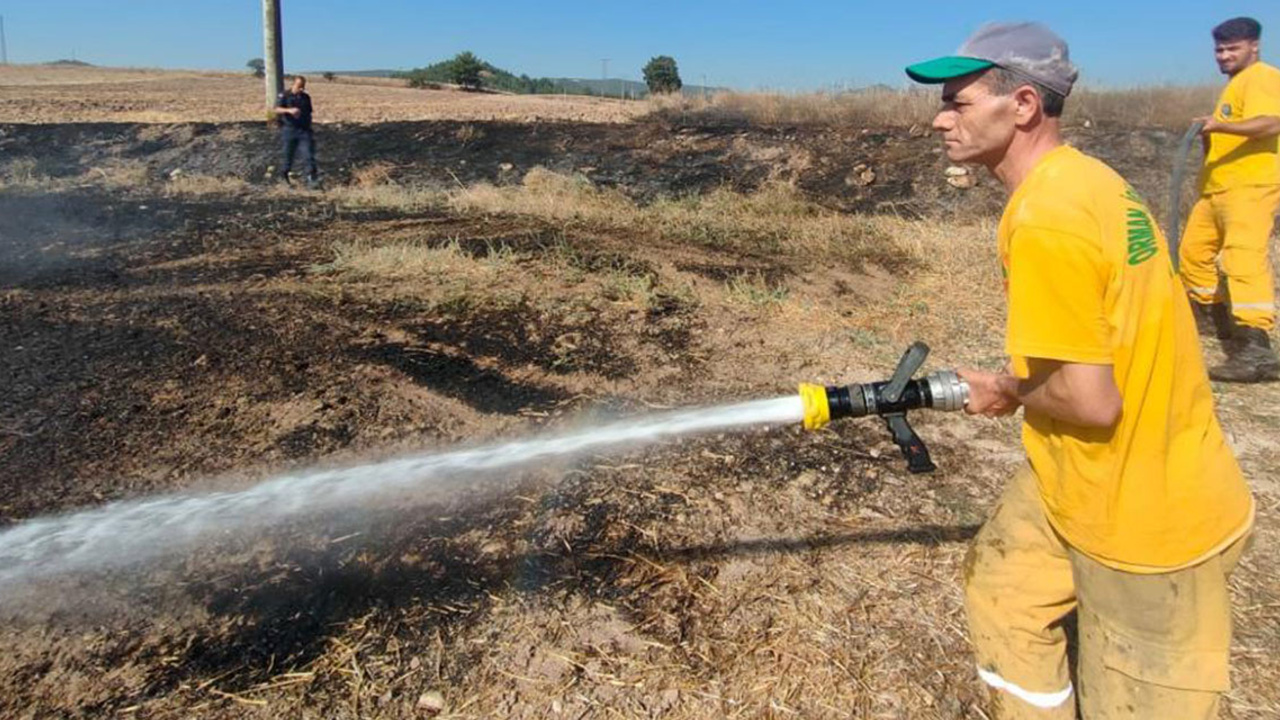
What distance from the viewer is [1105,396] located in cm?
145

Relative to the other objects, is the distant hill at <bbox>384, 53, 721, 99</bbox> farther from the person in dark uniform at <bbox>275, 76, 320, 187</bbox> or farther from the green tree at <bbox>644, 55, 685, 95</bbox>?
the person in dark uniform at <bbox>275, 76, 320, 187</bbox>

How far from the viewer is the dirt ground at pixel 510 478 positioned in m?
2.33

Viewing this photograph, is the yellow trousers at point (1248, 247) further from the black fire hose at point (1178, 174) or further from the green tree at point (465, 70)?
the green tree at point (465, 70)

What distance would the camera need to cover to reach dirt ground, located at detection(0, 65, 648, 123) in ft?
74.0

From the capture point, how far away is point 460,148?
13578 millimetres

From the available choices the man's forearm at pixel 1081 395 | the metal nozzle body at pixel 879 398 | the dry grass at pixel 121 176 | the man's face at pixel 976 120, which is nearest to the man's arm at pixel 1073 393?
the man's forearm at pixel 1081 395

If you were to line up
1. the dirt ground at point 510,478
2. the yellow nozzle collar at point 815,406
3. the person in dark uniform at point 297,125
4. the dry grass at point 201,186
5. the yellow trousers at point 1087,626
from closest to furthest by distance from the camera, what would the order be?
the yellow trousers at point 1087,626, the yellow nozzle collar at point 815,406, the dirt ground at point 510,478, the dry grass at point 201,186, the person in dark uniform at point 297,125

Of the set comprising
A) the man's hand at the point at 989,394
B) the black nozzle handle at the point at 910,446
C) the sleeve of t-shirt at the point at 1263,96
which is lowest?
the black nozzle handle at the point at 910,446

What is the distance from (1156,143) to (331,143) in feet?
42.9

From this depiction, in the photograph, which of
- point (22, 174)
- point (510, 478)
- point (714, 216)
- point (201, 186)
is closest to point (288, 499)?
point (510, 478)

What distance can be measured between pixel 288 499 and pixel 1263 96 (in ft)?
17.9

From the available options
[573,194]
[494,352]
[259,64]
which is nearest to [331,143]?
[573,194]

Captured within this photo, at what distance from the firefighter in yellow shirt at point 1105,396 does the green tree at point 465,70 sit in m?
58.4

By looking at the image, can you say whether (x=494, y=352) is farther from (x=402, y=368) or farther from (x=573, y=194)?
(x=573, y=194)
